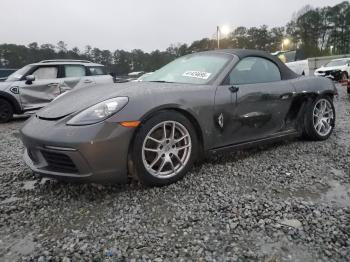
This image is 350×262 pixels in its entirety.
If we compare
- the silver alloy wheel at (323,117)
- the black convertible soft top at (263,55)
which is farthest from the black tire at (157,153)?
the silver alloy wheel at (323,117)

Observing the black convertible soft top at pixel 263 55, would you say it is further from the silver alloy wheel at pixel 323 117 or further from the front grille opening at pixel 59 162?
the front grille opening at pixel 59 162

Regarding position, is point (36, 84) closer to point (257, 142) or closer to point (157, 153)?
point (157, 153)

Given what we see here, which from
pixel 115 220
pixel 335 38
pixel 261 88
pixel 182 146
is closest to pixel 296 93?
pixel 261 88

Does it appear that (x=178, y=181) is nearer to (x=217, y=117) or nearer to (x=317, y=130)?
(x=217, y=117)

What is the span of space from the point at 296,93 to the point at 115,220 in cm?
266

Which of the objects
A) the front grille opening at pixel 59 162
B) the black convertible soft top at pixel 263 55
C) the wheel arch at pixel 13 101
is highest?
the black convertible soft top at pixel 263 55

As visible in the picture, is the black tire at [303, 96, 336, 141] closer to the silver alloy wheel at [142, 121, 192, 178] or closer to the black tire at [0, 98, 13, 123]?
the silver alloy wheel at [142, 121, 192, 178]

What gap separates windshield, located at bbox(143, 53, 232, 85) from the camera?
306 centimetres

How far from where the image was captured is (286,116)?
11.5 ft

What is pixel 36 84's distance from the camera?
7461 millimetres

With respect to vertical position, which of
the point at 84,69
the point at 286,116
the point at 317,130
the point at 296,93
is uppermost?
the point at 84,69

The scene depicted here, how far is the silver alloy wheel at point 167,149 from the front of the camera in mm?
2525

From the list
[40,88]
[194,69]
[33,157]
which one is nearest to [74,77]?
[40,88]

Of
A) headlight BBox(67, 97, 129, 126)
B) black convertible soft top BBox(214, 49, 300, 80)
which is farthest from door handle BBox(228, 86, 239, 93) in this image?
headlight BBox(67, 97, 129, 126)
